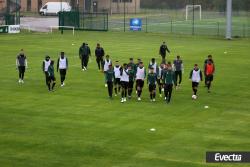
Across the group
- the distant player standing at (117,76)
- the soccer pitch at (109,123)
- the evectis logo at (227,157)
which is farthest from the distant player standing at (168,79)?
the evectis logo at (227,157)

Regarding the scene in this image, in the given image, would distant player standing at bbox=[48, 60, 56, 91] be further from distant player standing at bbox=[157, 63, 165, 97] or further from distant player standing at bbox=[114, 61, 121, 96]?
distant player standing at bbox=[157, 63, 165, 97]

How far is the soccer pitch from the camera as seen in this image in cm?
2017

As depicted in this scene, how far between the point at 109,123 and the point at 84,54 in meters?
15.1

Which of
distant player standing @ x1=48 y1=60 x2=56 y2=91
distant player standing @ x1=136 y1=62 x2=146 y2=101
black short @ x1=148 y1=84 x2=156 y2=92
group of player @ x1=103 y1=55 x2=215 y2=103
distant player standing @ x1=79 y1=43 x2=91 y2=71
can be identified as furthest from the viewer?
distant player standing @ x1=79 y1=43 x2=91 y2=71

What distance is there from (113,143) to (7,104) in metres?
8.66

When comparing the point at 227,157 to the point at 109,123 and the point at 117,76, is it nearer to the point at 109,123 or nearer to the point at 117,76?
the point at 109,123

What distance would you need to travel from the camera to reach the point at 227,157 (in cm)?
1933

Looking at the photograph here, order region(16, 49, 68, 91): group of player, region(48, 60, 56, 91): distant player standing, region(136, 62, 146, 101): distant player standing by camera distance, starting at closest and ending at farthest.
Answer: region(136, 62, 146, 101): distant player standing, region(48, 60, 56, 91): distant player standing, region(16, 49, 68, 91): group of player

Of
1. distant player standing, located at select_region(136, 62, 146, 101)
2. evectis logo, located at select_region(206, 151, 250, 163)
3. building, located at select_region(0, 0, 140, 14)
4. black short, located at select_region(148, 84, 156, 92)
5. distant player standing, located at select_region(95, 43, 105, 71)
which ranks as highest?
building, located at select_region(0, 0, 140, 14)

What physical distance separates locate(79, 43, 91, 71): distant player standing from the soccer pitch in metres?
0.75

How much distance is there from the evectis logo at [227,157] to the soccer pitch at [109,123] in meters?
0.23

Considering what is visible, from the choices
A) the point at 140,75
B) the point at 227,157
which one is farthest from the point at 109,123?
the point at 227,157

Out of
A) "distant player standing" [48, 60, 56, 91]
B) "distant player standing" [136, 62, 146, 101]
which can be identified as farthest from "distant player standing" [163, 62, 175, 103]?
"distant player standing" [48, 60, 56, 91]

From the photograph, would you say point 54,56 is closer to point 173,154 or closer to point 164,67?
point 164,67
